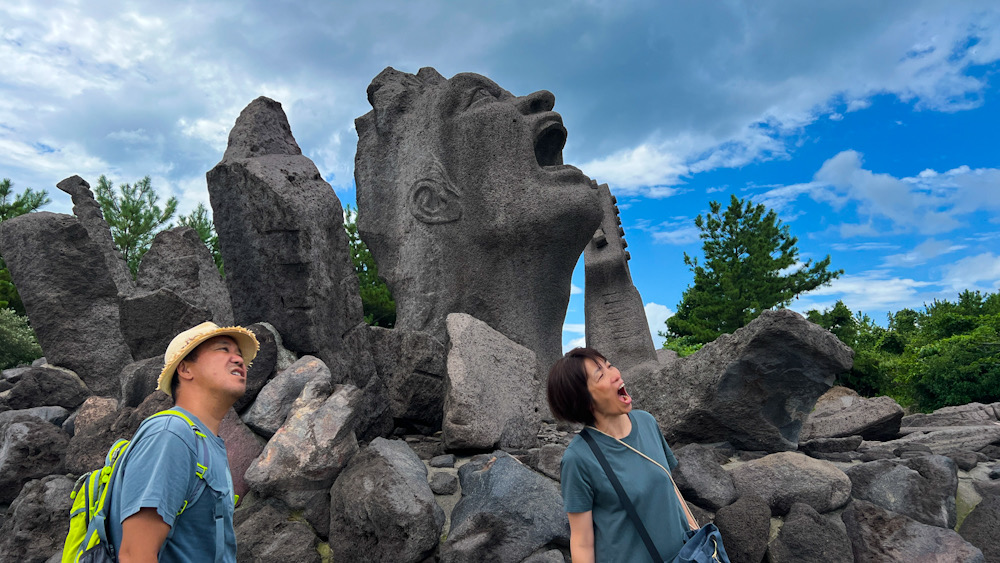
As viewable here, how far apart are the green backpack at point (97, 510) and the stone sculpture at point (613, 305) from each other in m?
6.42

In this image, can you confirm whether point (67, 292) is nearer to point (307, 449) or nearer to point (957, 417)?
point (307, 449)

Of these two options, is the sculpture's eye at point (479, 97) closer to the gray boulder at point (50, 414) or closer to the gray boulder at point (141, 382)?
the gray boulder at point (141, 382)

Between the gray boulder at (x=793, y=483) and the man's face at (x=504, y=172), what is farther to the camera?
the man's face at (x=504, y=172)

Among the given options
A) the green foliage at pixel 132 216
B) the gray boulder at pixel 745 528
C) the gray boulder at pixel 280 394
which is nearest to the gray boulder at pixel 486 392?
the gray boulder at pixel 280 394

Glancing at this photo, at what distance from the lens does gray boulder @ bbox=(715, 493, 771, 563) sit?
9.84 feet

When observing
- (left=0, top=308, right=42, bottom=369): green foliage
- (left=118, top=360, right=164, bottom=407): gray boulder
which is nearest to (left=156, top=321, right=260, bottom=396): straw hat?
(left=118, top=360, right=164, bottom=407): gray boulder

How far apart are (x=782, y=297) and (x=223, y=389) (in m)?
19.0

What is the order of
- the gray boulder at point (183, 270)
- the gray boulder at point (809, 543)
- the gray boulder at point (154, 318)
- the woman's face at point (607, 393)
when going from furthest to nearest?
the gray boulder at point (183, 270) → the gray boulder at point (154, 318) → the gray boulder at point (809, 543) → the woman's face at point (607, 393)

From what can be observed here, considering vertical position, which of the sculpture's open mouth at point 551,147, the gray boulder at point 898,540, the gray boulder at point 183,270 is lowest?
the gray boulder at point 898,540

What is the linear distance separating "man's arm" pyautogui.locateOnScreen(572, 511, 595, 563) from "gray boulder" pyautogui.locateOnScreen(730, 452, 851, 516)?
1629mm

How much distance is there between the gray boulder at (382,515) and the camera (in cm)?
280

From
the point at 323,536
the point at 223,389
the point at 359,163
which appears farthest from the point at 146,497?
the point at 359,163

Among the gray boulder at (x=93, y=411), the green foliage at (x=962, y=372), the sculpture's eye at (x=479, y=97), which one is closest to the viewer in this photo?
the gray boulder at (x=93, y=411)

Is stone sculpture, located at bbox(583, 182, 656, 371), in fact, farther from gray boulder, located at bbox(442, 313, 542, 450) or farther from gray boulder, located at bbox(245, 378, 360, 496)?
gray boulder, located at bbox(245, 378, 360, 496)
